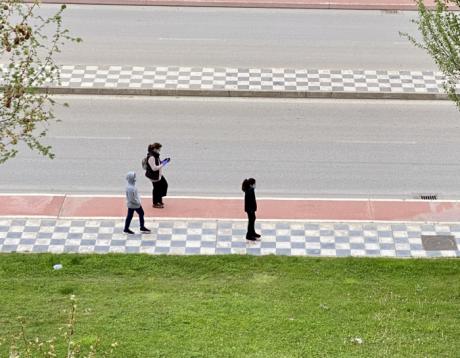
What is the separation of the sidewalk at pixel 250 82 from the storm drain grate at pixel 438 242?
6.62 meters

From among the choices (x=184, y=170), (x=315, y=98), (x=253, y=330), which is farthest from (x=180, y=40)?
(x=253, y=330)

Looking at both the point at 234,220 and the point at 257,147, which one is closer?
the point at 234,220

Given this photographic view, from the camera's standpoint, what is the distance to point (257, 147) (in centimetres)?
2250

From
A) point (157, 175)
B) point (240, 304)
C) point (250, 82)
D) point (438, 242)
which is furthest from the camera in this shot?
point (250, 82)

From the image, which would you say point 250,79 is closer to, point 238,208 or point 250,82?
point 250,82

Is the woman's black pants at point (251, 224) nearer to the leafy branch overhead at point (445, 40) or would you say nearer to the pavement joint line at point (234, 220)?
the pavement joint line at point (234, 220)

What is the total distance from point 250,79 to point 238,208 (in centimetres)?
637

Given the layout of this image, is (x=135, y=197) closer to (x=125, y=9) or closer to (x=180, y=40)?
(x=180, y=40)

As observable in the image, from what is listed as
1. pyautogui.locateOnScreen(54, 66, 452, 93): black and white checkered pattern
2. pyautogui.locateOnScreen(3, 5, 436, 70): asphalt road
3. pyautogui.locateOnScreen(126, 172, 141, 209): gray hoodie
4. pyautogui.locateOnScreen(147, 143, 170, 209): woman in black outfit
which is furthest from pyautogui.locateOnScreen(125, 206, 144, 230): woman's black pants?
pyautogui.locateOnScreen(3, 5, 436, 70): asphalt road

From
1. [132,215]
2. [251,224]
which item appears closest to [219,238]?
[251,224]

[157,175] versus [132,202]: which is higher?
[157,175]

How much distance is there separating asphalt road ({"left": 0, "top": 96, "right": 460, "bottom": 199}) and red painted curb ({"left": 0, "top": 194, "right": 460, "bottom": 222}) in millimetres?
388

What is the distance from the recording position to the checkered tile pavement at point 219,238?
18.5 metres

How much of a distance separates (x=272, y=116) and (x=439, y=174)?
14.9ft
